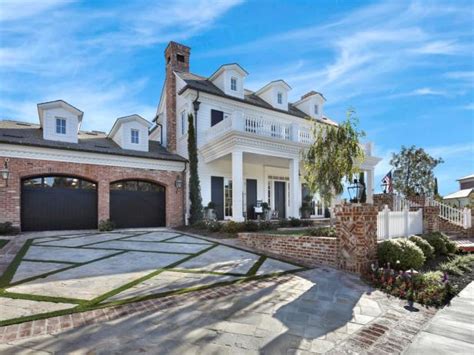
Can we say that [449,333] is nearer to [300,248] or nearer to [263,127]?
[300,248]

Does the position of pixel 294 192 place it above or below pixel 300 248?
above

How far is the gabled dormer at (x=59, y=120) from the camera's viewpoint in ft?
38.8

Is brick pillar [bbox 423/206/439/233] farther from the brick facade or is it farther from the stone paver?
the brick facade

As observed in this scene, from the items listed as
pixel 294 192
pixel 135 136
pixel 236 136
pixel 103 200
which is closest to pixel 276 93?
pixel 236 136

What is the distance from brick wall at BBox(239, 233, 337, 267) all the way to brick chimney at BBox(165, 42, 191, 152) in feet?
31.2

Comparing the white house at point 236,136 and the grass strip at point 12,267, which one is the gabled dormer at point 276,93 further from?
the grass strip at point 12,267

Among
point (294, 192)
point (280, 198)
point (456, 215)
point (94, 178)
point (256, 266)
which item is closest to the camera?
point (256, 266)

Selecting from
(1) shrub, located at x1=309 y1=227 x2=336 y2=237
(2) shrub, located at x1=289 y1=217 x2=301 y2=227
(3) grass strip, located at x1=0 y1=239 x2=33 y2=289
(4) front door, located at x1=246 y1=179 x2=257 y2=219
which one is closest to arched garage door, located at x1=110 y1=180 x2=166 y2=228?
(4) front door, located at x1=246 y1=179 x2=257 y2=219

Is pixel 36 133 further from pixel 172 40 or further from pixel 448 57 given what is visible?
pixel 448 57

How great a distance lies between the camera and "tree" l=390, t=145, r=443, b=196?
1988 centimetres

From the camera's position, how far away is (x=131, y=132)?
14.0 m

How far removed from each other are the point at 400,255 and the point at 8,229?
12729 mm

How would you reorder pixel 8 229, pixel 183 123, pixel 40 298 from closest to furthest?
pixel 40 298 < pixel 8 229 < pixel 183 123

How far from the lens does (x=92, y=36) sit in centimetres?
832
